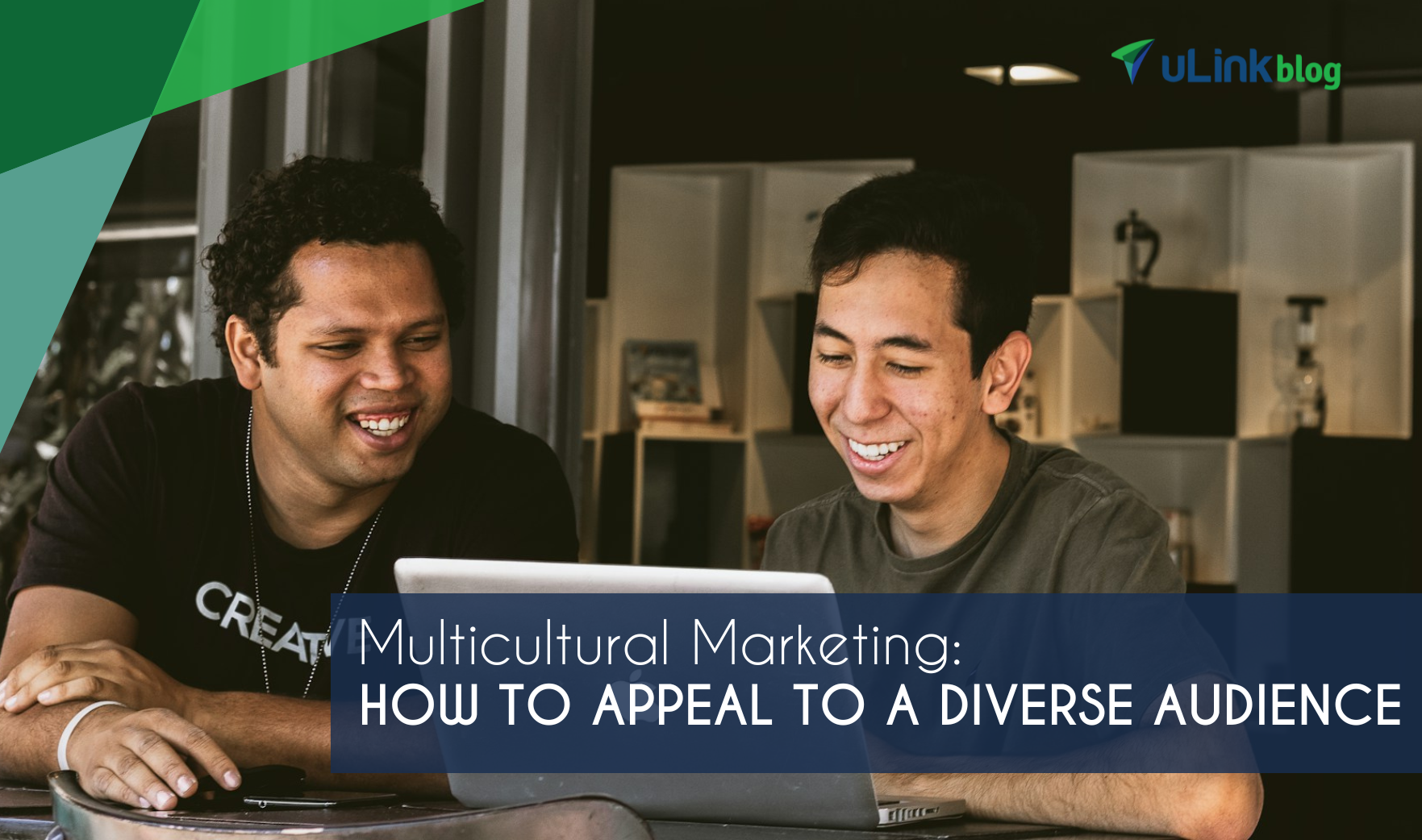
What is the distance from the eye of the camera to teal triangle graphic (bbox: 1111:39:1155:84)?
6098mm

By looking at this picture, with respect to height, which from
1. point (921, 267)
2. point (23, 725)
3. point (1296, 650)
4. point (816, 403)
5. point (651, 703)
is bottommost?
point (1296, 650)

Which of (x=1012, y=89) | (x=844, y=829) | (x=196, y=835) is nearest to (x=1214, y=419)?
(x=1012, y=89)

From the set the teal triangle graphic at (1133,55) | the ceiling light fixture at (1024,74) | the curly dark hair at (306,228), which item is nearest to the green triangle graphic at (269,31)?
the curly dark hair at (306,228)

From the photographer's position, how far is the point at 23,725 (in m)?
1.64

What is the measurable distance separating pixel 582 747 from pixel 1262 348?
503cm

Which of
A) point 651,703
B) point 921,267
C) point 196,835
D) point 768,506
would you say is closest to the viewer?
point 196,835

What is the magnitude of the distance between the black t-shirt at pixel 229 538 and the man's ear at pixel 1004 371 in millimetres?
635

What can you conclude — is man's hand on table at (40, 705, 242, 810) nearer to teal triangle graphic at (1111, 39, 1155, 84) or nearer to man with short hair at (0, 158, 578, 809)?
man with short hair at (0, 158, 578, 809)

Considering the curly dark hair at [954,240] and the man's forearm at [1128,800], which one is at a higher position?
the curly dark hair at [954,240]

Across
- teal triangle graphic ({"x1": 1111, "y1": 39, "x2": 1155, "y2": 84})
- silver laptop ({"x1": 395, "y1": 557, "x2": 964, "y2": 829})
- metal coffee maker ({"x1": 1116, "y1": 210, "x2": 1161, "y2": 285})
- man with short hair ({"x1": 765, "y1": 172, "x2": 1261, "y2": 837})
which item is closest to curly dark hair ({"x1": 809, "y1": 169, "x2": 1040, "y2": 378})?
man with short hair ({"x1": 765, "y1": 172, "x2": 1261, "y2": 837})

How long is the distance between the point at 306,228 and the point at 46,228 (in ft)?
4.16

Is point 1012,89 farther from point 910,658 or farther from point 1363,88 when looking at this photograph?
point 910,658

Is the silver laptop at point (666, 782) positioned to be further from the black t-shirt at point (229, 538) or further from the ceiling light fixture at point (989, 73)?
the ceiling light fixture at point (989, 73)

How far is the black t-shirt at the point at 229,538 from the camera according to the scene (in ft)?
6.56
